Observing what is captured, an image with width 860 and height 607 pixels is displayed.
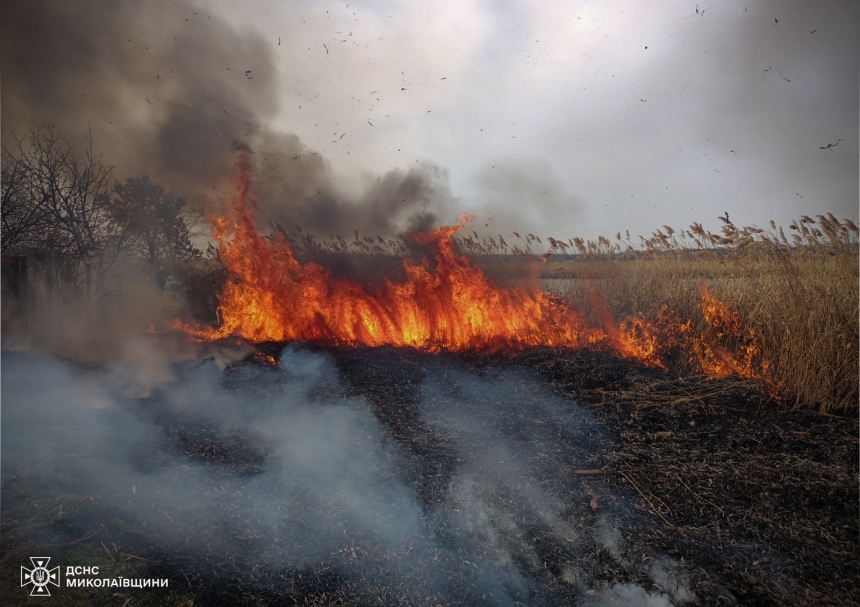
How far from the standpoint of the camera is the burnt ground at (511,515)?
113 inches

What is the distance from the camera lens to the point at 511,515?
3590mm

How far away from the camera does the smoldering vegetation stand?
9.64ft

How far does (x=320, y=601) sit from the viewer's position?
9.07ft

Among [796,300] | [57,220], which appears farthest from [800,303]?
[57,220]

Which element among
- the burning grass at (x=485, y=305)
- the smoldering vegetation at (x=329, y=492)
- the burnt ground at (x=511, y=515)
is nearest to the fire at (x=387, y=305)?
the burning grass at (x=485, y=305)

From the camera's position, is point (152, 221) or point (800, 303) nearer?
point (800, 303)

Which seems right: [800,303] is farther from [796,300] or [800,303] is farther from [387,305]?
[387,305]

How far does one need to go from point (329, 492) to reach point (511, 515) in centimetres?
157

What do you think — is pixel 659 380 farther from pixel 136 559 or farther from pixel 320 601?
pixel 136 559

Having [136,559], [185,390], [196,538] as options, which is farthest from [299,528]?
[185,390]

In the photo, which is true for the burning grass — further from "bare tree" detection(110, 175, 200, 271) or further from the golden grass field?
"bare tree" detection(110, 175, 200, 271)

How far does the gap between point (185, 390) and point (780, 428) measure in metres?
7.51

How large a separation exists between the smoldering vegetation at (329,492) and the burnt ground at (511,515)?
0.06 ft

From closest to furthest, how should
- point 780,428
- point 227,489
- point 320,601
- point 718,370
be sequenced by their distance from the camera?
1. point 320,601
2. point 227,489
3. point 780,428
4. point 718,370
